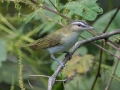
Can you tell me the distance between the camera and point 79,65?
13.9ft

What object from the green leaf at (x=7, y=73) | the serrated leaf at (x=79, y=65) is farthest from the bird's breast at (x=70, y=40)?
the green leaf at (x=7, y=73)

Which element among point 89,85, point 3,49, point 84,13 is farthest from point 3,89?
point 84,13

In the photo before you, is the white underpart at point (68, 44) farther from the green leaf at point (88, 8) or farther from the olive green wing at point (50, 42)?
the green leaf at point (88, 8)

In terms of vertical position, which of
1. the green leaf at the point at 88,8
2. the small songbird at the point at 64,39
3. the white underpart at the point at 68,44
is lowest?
the white underpart at the point at 68,44

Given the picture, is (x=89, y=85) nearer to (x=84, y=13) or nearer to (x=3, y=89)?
(x=3, y=89)

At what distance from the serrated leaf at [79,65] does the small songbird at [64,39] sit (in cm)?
76

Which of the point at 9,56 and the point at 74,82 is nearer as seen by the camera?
the point at 74,82

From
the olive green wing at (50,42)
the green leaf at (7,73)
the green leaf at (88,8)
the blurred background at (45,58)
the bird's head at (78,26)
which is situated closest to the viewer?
the green leaf at (88,8)

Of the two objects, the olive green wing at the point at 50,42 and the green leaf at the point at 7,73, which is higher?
the green leaf at the point at 7,73

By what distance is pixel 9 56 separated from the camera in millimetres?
5320

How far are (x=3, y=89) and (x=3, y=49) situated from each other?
576 millimetres

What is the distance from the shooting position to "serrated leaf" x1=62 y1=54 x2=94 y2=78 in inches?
163

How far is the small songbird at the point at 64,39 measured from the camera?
318 centimetres

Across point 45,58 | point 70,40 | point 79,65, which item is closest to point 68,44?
point 70,40
